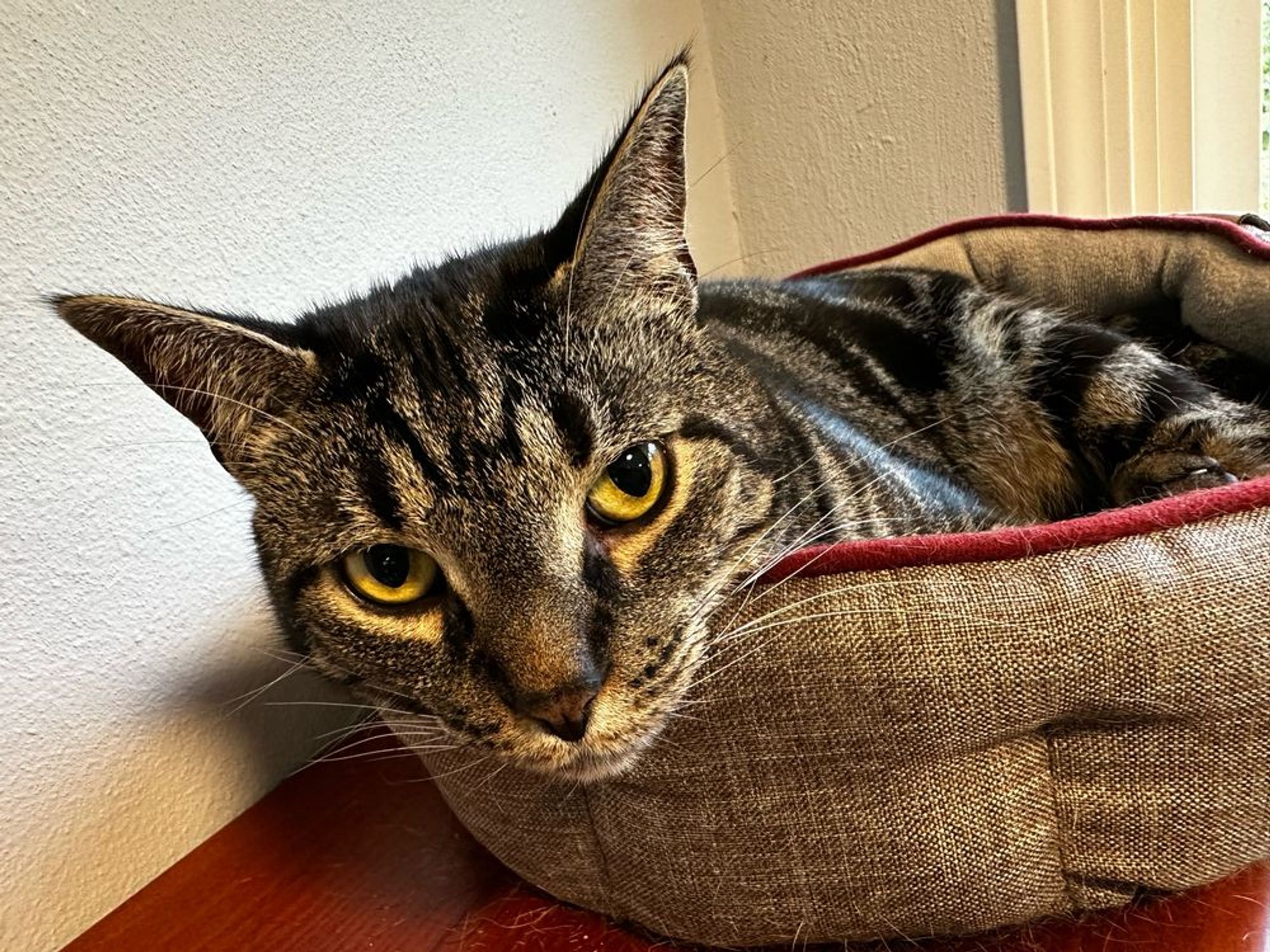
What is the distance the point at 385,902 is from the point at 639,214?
2.29 feet

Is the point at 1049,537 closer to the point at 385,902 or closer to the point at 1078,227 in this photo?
the point at 385,902

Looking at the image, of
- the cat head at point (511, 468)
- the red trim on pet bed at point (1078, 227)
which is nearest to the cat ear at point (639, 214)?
the cat head at point (511, 468)

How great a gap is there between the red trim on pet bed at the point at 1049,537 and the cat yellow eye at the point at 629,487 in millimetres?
148

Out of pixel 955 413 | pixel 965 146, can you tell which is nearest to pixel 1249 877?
pixel 955 413

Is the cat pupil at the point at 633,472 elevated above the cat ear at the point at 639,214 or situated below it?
below

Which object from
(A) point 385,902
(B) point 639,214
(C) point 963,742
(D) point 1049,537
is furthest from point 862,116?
(A) point 385,902

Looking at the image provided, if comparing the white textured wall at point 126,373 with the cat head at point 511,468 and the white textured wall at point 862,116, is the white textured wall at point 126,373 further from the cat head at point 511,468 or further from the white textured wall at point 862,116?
the white textured wall at point 862,116

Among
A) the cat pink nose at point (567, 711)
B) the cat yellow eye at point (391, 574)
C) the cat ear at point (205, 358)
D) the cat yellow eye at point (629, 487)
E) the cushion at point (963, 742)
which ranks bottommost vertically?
the cushion at point (963, 742)

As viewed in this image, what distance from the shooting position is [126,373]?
3.24 ft

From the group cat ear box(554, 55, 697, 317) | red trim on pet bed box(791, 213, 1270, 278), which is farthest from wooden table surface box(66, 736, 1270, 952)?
red trim on pet bed box(791, 213, 1270, 278)

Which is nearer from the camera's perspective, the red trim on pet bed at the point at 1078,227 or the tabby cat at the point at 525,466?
the tabby cat at the point at 525,466

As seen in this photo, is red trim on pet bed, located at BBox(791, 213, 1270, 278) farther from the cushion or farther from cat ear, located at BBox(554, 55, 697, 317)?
cat ear, located at BBox(554, 55, 697, 317)

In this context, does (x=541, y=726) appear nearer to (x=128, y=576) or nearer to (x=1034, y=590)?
(x=1034, y=590)

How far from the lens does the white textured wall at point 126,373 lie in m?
0.89
